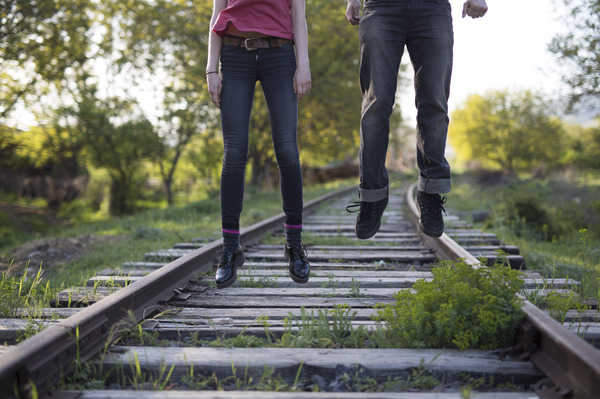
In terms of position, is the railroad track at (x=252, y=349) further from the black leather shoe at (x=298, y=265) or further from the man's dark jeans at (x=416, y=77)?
the man's dark jeans at (x=416, y=77)

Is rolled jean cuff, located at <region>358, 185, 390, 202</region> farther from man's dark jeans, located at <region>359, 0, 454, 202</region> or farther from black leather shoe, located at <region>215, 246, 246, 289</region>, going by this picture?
black leather shoe, located at <region>215, 246, 246, 289</region>

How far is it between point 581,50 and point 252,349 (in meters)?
10.4

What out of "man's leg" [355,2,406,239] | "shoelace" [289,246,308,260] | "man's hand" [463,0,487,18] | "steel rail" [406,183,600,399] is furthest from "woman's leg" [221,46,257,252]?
"steel rail" [406,183,600,399]

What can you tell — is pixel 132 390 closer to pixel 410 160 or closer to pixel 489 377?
pixel 489 377

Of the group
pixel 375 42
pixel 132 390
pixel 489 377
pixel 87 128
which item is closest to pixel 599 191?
pixel 375 42

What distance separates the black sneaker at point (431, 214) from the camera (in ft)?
10.1

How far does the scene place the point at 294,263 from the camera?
298cm

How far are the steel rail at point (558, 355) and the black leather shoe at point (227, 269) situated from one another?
1.60m

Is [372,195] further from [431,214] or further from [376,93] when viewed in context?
[376,93]

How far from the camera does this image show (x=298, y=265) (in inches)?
117

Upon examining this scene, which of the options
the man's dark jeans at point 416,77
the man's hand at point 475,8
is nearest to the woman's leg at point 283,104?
the man's dark jeans at point 416,77

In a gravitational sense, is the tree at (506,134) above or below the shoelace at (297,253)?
above

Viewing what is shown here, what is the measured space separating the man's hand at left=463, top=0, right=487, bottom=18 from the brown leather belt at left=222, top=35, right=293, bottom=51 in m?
1.09

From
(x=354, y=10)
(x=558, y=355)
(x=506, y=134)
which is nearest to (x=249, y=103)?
(x=354, y=10)
